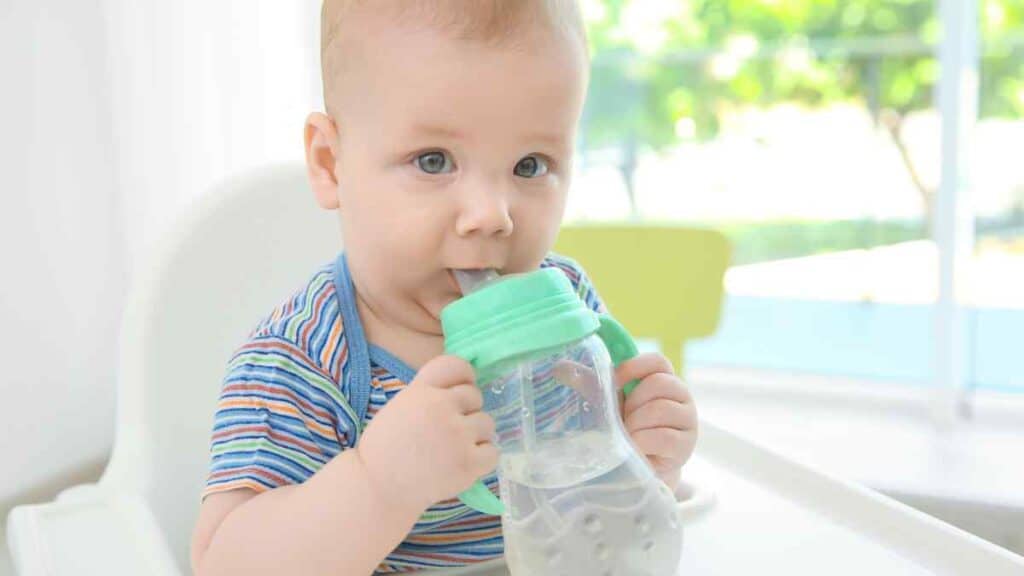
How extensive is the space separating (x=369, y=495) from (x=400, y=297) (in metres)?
0.15

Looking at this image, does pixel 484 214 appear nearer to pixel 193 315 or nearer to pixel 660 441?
pixel 660 441

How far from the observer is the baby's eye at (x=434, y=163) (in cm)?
63

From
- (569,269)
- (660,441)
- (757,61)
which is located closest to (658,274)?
(569,269)

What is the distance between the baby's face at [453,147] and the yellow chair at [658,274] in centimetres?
85

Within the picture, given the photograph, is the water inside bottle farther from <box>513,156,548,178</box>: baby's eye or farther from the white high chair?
the white high chair

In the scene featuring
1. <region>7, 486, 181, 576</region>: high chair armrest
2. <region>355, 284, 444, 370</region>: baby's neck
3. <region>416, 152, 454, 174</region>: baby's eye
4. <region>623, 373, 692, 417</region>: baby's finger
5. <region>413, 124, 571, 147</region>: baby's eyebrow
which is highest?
<region>413, 124, 571, 147</region>: baby's eyebrow

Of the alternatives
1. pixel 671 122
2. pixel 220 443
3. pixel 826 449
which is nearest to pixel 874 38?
pixel 671 122

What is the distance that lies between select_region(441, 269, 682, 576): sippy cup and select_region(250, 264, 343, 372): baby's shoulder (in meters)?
0.13

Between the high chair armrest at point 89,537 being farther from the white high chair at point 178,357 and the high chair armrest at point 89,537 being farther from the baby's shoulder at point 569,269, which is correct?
the baby's shoulder at point 569,269

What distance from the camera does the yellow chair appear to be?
152 centimetres

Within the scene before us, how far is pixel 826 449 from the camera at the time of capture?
7.97ft

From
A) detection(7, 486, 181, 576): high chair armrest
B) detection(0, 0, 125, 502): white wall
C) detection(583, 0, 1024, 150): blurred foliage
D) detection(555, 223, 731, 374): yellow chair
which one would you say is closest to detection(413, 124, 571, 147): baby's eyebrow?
detection(7, 486, 181, 576): high chair armrest

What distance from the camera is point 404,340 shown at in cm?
73

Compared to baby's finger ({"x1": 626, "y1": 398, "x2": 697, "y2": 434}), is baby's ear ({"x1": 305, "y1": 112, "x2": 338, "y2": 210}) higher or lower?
higher
